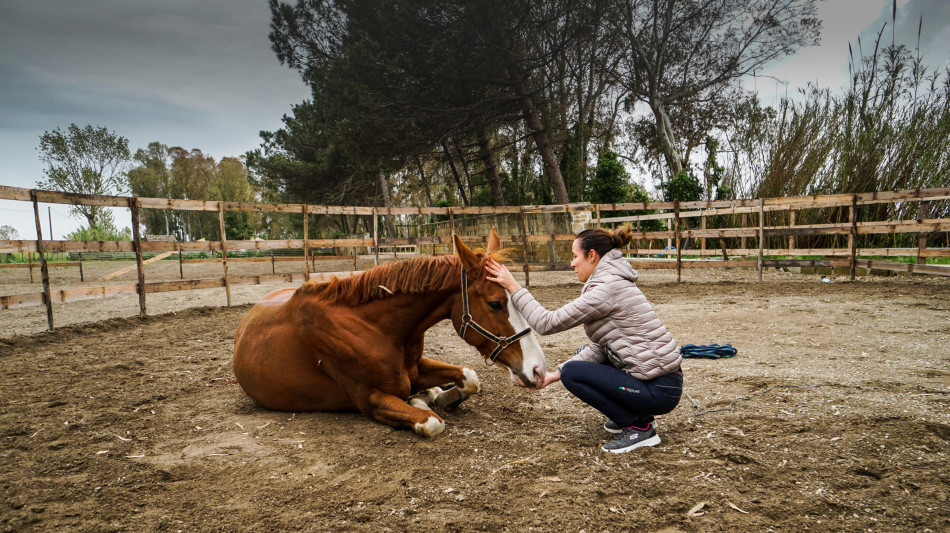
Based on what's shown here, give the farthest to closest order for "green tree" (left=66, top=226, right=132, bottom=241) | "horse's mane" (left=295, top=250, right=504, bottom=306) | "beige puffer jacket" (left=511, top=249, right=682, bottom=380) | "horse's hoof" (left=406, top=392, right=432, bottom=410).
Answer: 1. "green tree" (left=66, top=226, right=132, bottom=241)
2. "horse's hoof" (left=406, top=392, right=432, bottom=410)
3. "horse's mane" (left=295, top=250, right=504, bottom=306)
4. "beige puffer jacket" (left=511, top=249, right=682, bottom=380)

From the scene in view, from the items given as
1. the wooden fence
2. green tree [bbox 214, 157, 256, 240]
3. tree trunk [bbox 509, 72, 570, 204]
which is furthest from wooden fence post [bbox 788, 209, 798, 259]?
green tree [bbox 214, 157, 256, 240]

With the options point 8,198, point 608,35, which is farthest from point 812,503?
point 608,35

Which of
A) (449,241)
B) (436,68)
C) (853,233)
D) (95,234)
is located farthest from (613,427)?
(95,234)

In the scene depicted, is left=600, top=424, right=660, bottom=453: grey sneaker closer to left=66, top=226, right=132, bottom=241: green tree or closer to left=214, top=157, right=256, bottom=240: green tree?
left=66, top=226, right=132, bottom=241: green tree

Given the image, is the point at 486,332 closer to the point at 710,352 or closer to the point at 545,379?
the point at 545,379

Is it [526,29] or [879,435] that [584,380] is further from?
[526,29]

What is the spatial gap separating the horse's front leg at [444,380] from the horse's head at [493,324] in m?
0.69

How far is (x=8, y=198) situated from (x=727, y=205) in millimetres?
13193

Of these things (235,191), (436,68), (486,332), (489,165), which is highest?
(235,191)

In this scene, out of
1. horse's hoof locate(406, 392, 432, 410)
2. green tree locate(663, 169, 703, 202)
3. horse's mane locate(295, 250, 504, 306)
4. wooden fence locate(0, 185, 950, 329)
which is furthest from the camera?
green tree locate(663, 169, 703, 202)

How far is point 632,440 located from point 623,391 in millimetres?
296

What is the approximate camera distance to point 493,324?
7.86ft

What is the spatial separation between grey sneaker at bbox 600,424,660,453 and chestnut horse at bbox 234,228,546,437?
54 centimetres

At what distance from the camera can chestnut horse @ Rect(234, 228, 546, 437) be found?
2.42 meters
